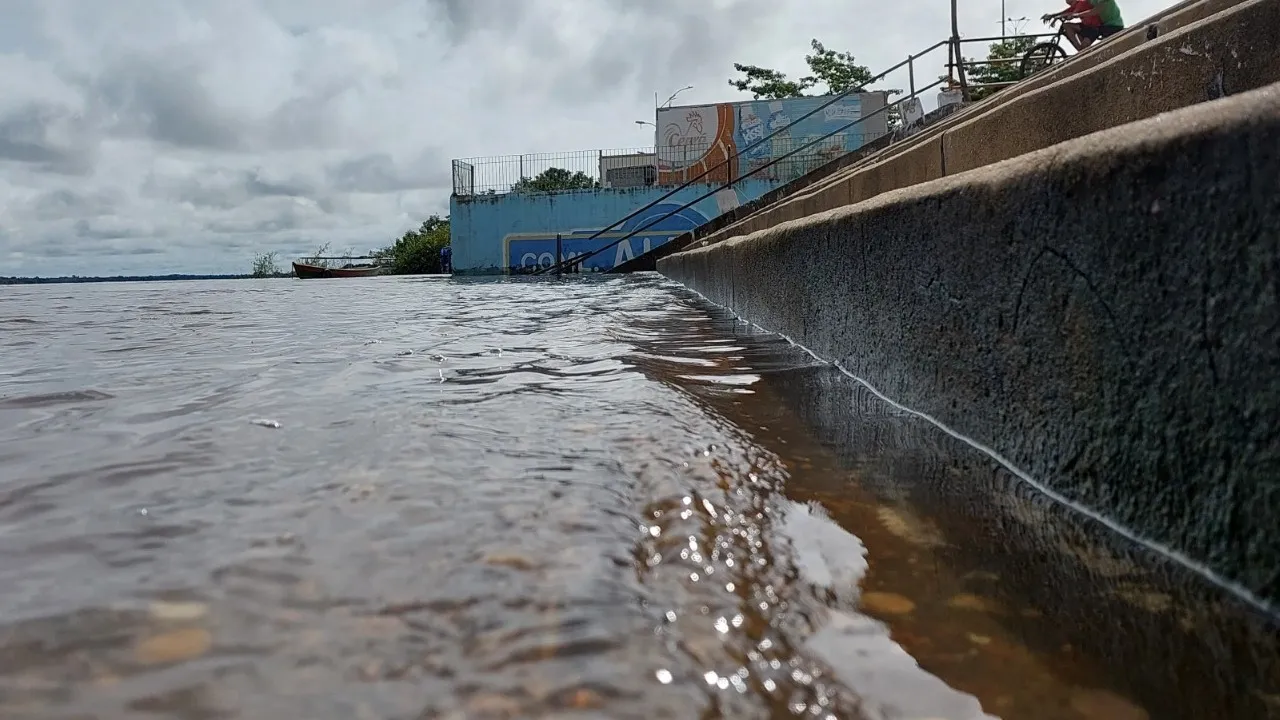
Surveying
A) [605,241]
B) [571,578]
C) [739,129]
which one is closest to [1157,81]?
[571,578]

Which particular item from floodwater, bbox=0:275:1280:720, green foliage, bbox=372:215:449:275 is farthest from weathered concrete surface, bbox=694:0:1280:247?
green foliage, bbox=372:215:449:275

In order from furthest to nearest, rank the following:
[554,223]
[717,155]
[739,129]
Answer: [739,129] → [717,155] → [554,223]

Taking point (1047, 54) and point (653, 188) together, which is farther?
point (653, 188)

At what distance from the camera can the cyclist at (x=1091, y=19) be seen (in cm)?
860

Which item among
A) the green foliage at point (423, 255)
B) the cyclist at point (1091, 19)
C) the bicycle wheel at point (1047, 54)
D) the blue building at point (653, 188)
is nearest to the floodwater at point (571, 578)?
the cyclist at point (1091, 19)

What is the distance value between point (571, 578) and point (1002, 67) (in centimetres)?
2771

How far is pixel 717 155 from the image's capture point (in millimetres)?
26531

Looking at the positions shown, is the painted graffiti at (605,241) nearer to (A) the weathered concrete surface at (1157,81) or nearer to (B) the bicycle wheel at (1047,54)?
(B) the bicycle wheel at (1047,54)

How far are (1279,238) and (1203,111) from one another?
0.27 meters

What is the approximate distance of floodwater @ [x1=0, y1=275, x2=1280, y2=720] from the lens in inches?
36.5

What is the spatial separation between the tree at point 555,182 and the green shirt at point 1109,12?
1776cm

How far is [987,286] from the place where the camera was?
69.3 inches

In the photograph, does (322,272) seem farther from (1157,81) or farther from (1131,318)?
(1131,318)

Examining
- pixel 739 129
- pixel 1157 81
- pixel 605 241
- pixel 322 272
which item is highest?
pixel 739 129
